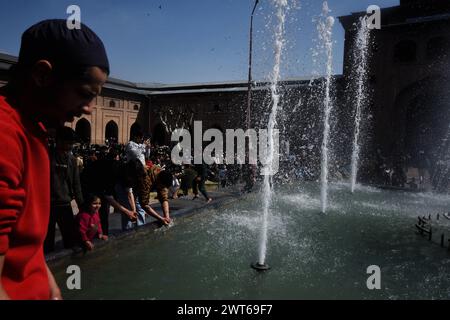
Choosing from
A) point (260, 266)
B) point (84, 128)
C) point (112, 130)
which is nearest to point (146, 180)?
point (260, 266)

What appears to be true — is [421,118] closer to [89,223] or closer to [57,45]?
[89,223]

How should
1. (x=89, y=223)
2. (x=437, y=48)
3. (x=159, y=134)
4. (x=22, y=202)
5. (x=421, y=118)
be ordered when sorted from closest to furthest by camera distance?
1. (x=22, y=202)
2. (x=89, y=223)
3. (x=437, y=48)
4. (x=421, y=118)
5. (x=159, y=134)

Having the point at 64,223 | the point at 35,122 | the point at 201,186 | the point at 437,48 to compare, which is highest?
the point at 437,48

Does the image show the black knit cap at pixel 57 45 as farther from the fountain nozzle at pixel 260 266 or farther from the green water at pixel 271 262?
the fountain nozzle at pixel 260 266

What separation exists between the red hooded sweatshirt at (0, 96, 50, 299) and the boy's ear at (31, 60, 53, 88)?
102 mm

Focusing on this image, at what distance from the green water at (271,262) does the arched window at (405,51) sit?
833 inches

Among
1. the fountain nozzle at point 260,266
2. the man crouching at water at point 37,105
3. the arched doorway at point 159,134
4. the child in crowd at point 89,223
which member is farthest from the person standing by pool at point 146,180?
the arched doorway at point 159,134

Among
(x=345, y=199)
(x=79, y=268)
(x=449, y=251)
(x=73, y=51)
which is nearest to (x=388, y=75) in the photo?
(x=345, y=199)

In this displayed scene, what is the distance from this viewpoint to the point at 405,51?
25.6 meters

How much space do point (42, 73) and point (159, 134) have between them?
4180 centimetres

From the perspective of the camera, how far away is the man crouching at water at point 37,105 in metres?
0.95

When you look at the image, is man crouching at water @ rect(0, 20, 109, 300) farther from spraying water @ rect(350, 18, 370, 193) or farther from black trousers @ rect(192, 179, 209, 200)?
spraying water @ rect(350, 18, 370, 193)
